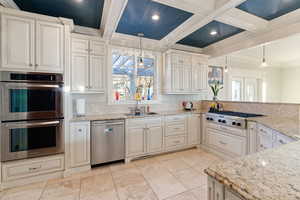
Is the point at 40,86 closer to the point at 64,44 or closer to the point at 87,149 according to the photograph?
the point at 64,44

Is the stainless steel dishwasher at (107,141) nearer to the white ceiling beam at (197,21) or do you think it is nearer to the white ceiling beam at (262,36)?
the white ceiling beam at (197,21)

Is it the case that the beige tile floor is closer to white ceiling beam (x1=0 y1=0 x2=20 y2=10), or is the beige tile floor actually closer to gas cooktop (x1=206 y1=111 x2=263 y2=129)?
gas cooktop (x1=206 y1=111 x2=263 y2=129)

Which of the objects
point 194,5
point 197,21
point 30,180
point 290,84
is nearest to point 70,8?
point 194,5

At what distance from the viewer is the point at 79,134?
2.50 m

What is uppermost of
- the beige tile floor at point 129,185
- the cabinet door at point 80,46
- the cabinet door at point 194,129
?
the cabinet door at point 80,46

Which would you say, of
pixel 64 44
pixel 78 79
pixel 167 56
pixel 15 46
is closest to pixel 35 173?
pixel 78 79

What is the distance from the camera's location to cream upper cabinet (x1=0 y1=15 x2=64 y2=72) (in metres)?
2.04

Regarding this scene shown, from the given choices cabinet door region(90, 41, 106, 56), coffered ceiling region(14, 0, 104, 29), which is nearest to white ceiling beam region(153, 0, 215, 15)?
coffered ceiling region(14, 0, 104, 29)

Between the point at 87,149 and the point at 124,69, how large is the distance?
1989 mm

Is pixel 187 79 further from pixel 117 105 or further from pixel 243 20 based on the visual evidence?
pixel 117 105

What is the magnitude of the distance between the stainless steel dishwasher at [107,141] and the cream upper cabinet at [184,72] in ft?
5.29

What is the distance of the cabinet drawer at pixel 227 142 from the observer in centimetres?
271

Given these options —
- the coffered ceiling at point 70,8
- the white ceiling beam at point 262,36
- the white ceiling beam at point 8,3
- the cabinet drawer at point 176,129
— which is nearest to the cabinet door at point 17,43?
the white ceiling beam at point 8,3

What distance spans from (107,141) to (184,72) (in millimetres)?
2519
